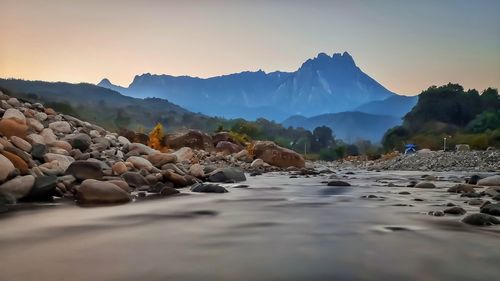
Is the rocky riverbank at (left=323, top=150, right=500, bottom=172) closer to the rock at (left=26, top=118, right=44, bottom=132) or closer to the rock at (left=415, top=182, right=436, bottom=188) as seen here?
the rock at (left=415, top=182, right=436, bottom=188)

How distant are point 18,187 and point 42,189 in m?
0.49

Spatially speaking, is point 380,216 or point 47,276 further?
point 380,216

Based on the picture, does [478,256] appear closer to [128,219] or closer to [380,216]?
[380,216]

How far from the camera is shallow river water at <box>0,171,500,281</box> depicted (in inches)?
155

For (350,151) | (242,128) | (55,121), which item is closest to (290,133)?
(350,151)

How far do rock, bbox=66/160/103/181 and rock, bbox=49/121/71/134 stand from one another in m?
4.80

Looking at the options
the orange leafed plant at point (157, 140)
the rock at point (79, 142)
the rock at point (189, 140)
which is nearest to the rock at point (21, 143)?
the rock at point (79, 142)

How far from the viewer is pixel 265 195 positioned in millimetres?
11250

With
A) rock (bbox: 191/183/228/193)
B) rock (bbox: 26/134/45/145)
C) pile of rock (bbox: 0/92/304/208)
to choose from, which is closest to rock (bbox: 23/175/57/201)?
pile of rock (bbox: 0/92/304/208)

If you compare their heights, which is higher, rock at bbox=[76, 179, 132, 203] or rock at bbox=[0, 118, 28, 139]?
rock at bbox=[0, 118, 28, 139]

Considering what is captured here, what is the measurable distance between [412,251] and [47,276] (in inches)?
137

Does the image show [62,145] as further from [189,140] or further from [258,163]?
[189,140]

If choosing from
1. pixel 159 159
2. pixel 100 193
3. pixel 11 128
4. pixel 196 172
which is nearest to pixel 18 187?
pixel 100 193

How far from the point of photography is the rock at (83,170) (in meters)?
9.81
